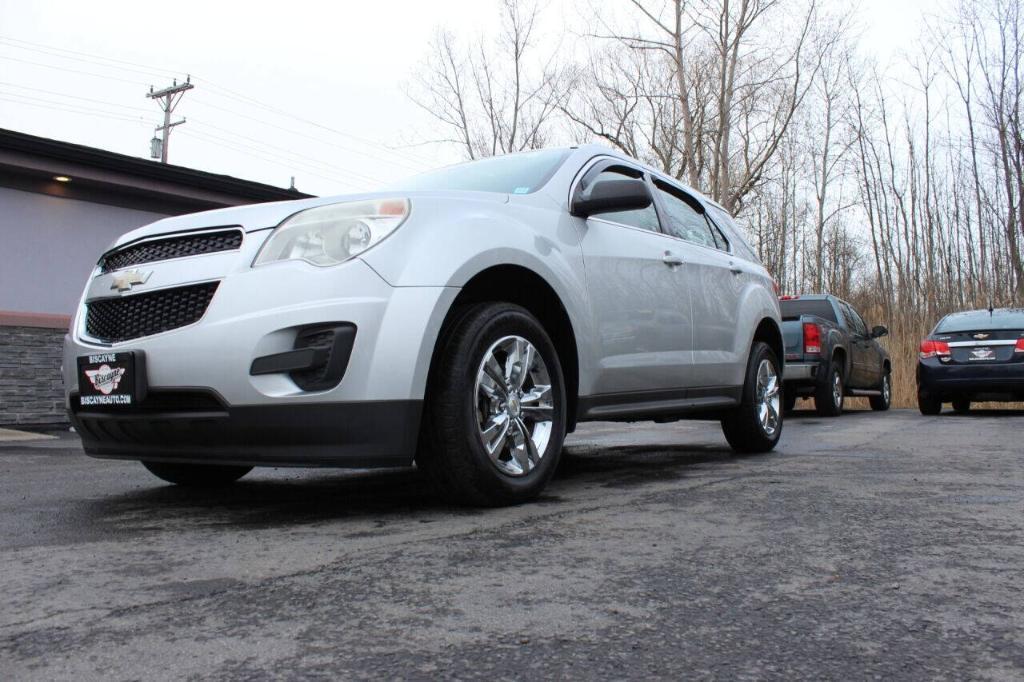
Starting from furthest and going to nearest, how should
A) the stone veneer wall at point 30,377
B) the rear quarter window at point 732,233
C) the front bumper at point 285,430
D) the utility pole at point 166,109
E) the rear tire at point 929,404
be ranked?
the utility pole at point 166,109
the rear tire at point 929,404
the stone veneer wall at point 30,377
the rear quarter window at point 732,233
the front bumper at point 285,430

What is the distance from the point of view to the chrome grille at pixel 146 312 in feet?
11.3

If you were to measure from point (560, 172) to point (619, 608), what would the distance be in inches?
111

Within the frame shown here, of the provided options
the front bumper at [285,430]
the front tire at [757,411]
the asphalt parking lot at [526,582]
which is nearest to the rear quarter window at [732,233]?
the front tire at [757,411]

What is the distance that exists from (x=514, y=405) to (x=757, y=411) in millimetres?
2930

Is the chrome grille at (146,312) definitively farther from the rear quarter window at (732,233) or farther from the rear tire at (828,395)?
the rear tire at (828,395)

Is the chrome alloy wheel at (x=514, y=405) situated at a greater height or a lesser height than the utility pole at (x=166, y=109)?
lesser

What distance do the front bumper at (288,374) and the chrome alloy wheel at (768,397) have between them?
3497 millimetres

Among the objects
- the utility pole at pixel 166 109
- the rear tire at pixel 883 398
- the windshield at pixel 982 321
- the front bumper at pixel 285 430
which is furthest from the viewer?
the utility pole at pixel 166 109

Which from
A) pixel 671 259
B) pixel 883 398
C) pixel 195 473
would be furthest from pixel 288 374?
pixel 883 398

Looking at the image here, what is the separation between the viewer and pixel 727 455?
6.25m

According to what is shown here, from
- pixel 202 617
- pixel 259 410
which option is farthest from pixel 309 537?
pixel 202 617

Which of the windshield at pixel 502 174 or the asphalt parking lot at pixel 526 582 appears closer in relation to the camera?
the asphalt parking lot at pixel 526 582

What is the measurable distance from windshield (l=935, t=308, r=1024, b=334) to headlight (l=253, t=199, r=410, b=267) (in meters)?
11.0

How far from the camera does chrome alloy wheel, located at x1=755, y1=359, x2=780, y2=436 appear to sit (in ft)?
20.6
